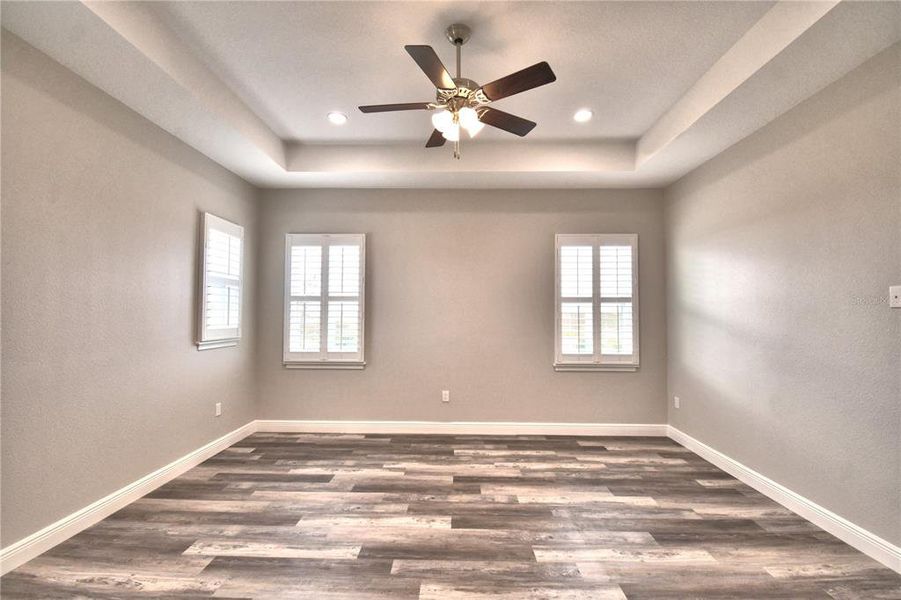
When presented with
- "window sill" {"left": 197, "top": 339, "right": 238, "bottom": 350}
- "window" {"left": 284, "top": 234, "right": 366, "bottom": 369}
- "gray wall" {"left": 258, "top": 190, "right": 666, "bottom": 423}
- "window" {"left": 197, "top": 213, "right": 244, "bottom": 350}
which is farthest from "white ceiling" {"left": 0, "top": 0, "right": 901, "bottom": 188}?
"window sill" {"left": 197, "top": 339, "right": 238, "bottom": 350}

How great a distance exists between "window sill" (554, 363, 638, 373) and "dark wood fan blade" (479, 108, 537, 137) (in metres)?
2.57

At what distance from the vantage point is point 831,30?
6.69ft

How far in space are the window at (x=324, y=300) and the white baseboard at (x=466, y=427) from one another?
64 cm

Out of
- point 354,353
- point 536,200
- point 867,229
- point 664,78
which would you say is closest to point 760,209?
point 867,229

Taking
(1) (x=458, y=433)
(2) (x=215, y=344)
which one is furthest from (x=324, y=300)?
(1) (x=458, y=433)

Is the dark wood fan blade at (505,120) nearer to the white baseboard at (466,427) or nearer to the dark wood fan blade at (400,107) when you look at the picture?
the dark wood fan blade at (400,107)

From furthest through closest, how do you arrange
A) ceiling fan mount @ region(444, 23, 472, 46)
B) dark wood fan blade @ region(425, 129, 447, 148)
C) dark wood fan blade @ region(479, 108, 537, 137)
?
dark wood fan blade @ region(425, 129, 447, 148), dark wood fan blade @ region(479, 108, 537, 137), ceiling fan mount @ region(444, 23, 472, 46)

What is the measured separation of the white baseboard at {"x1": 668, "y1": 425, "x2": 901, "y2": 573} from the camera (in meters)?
2.17

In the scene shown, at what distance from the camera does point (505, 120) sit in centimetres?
267

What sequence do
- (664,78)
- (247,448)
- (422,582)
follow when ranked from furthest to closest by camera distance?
(247,448) < (664,78) < (422,582)

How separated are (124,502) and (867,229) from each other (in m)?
4.72

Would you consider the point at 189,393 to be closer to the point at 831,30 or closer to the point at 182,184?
the point at 182,184

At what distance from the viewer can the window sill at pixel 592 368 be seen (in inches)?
175

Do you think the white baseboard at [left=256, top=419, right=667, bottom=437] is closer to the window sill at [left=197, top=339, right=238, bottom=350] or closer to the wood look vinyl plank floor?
the wood look vinyl plank floor
